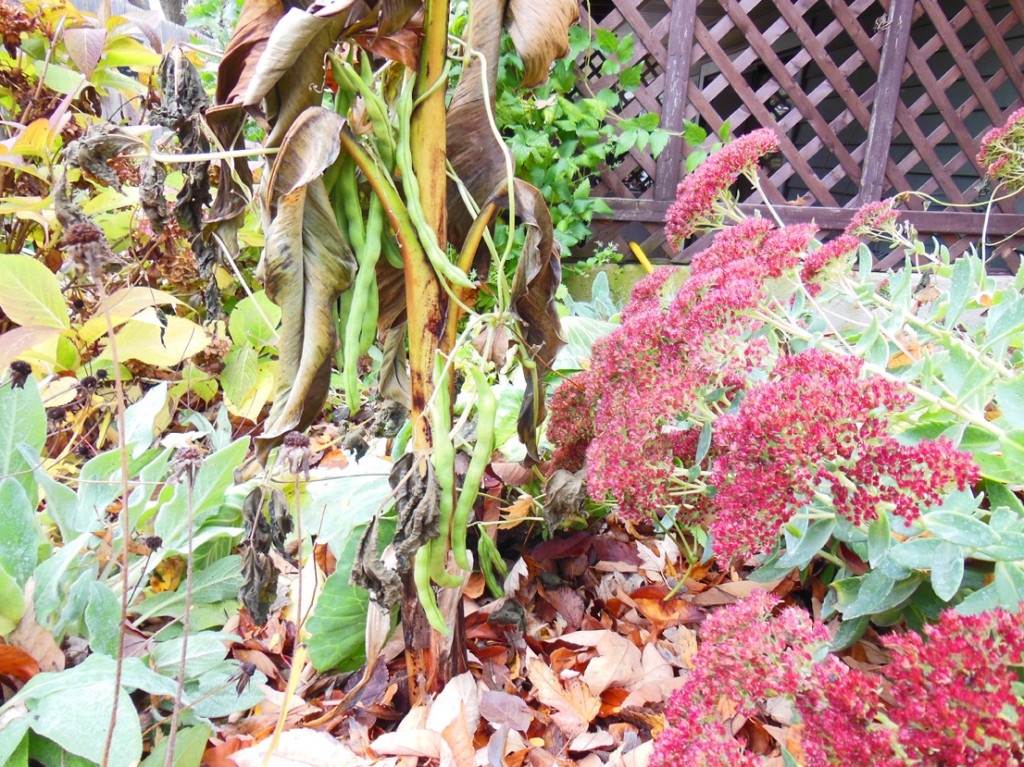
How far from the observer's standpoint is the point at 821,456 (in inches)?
21.6

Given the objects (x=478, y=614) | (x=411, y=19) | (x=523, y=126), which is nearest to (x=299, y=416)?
(x=411, y=19)

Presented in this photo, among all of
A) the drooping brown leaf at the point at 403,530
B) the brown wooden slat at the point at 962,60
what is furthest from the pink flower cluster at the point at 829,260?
the brown wooden slat at the point at 962,60

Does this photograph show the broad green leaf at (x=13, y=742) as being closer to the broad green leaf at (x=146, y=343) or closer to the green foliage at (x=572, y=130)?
the broad green leaf at (x=146, y=343)

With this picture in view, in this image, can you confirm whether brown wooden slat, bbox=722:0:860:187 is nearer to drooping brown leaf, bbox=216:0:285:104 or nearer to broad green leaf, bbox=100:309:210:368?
broad green leaf, bbox=100:309:210:368

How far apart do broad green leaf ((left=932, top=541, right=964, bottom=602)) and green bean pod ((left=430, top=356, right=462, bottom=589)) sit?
0.47 m

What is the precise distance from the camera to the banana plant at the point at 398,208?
1.95ft

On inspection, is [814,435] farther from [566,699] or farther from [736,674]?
[566,699]

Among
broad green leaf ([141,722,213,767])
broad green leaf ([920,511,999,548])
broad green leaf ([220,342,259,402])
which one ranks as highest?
broad green leaf ([220,342,259,402])

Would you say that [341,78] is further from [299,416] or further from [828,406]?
[828,406]

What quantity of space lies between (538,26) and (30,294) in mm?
1004

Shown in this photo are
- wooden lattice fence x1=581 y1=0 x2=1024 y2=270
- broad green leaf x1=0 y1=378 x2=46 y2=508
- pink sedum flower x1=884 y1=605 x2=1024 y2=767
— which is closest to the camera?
pink sedum flower x1=884 y1=605 x2=1024 y2=767

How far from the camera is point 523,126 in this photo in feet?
8.53

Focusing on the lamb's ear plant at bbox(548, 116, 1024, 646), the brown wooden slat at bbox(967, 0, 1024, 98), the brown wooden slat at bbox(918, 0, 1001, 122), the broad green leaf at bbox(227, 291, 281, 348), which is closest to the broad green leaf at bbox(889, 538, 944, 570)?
the lamb's ear plant at bbox(548, 116, 1024, 646)

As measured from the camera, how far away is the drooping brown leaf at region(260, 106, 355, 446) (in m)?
0.58
